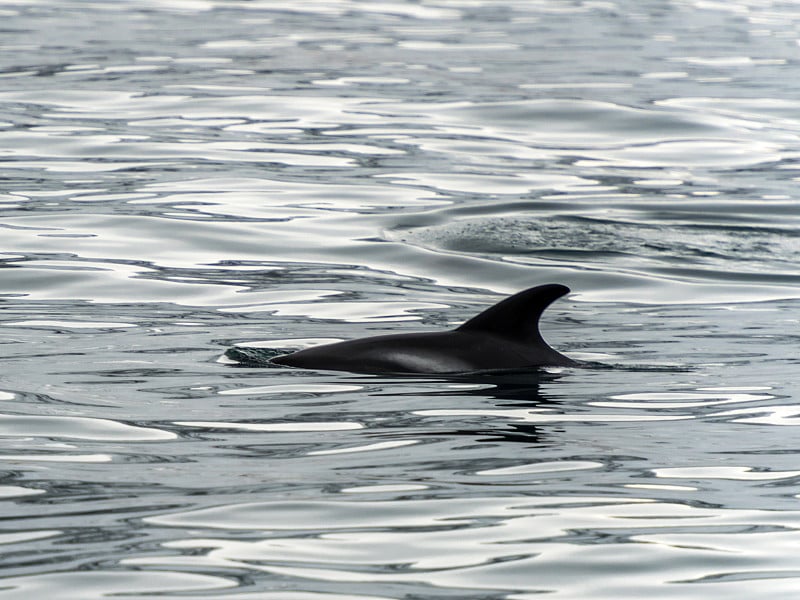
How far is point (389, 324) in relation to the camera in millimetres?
10070

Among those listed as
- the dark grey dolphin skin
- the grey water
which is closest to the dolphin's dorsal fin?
the dark grey dolphin skin

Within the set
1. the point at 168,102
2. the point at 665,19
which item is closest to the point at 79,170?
the point at 168,102

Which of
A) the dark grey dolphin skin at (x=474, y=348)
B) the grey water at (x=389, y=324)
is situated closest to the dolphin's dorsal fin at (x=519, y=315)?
the dark grey dolphin skin at (x=474, y=348)

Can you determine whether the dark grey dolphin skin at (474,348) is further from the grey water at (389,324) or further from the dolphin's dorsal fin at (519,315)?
the grey water at (389,324)

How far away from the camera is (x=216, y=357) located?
28.8ft

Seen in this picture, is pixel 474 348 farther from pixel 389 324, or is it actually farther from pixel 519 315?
pixel 389 324

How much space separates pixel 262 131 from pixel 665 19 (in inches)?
866

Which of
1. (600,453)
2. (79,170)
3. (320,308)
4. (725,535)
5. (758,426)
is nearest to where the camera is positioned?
(725,535)

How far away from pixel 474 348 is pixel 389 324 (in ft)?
6.35

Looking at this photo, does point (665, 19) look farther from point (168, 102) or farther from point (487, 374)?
point (487, 374)

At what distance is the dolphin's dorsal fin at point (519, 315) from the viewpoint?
8.05 metres

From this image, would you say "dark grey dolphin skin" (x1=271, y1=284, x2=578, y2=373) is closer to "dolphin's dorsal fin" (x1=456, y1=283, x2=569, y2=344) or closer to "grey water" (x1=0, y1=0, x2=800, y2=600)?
"dolphin's dorsal fin" (x1=456, y1=283, x2=569, y2=344)

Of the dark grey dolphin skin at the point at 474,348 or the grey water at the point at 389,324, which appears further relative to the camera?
the dark grey dolphin skin at the point at 474,348

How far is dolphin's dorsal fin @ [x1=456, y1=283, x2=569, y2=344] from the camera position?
26.4ft
